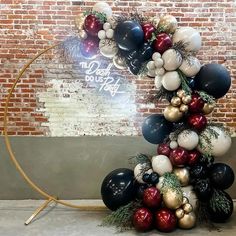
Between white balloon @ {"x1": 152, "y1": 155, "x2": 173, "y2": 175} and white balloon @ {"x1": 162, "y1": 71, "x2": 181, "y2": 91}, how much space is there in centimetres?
61

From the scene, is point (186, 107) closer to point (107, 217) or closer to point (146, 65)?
point (146, 65)

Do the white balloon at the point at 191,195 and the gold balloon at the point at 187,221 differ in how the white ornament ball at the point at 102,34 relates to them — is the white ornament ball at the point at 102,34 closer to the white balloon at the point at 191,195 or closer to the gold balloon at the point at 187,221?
the white balloon at the point at 191,195

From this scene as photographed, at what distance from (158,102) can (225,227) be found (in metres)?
1.38

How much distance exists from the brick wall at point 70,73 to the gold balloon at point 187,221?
1.15 meters

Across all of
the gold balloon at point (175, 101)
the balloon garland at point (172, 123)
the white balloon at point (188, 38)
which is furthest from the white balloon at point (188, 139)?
the white balloon at point (188, 38)

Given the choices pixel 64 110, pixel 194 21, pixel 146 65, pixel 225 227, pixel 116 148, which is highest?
pixel 194 21

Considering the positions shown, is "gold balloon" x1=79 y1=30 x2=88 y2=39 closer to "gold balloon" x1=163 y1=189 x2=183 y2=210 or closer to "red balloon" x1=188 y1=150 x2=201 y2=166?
"red balloon" x1=188 y1=150 x2=201 y2=166

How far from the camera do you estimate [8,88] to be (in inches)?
186

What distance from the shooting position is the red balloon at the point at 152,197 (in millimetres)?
A: 3875

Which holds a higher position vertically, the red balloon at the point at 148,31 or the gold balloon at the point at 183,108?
the red balloon at the point at 148,31

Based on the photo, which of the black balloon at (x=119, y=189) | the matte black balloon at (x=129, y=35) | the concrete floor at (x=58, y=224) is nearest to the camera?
the matte black balloon at (x=129, y=35)

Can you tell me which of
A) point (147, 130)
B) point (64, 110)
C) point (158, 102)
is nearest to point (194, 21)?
point (158, 102)

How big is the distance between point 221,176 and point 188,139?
0.44 meters

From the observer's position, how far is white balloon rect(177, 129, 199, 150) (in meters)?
3.89
